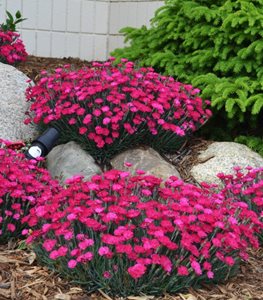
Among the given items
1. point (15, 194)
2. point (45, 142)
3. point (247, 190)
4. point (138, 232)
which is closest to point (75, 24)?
point (45, 142)

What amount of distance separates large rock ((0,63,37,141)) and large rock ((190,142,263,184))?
1573mm

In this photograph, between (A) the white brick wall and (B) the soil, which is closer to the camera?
(B) the soil

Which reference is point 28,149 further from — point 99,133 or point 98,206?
point 98,206

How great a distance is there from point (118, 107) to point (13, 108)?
1.19 metres

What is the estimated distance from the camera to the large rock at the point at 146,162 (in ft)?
16.8

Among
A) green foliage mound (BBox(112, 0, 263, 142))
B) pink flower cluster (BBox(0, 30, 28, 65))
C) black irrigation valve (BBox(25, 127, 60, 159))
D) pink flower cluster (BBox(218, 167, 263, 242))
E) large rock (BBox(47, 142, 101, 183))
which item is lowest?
large rock (BBox(47, 142, 101, 183))

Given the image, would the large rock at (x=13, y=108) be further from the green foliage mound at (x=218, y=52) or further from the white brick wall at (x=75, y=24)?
the white brick wall at (x=75, y=24)

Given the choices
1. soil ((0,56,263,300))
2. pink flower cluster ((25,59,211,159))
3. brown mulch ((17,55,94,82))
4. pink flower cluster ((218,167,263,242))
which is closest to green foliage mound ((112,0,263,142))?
pink flower cluster ((25,59,211,159))

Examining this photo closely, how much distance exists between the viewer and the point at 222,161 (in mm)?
5445

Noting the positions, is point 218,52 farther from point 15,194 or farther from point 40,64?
point 40,64

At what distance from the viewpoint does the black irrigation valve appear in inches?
208

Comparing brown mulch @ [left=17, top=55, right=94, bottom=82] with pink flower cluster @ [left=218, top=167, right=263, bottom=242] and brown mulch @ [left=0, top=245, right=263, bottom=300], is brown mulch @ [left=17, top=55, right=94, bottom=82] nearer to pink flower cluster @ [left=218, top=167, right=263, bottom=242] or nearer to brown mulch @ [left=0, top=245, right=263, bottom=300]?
pink flower cluster @ [left=218, top=167, right=263, bottom=242]

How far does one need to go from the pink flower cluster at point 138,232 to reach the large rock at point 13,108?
7.16 feet

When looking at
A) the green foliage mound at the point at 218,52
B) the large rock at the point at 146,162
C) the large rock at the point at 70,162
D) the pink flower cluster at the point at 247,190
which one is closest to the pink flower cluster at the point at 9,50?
the green foliage mound at the point at 218,52
